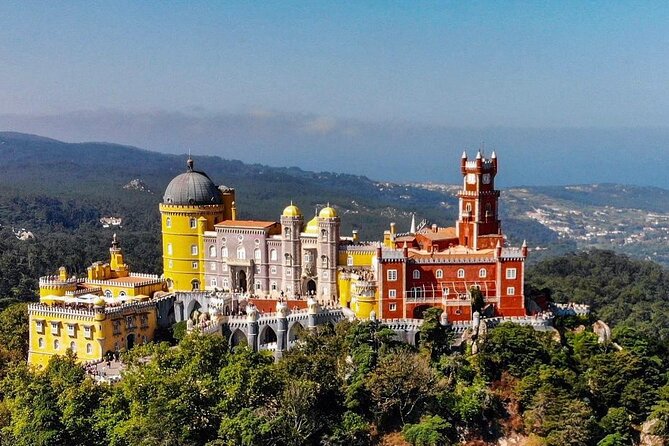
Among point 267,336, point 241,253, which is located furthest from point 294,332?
point 241,253

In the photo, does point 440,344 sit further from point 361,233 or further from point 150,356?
point 361,233

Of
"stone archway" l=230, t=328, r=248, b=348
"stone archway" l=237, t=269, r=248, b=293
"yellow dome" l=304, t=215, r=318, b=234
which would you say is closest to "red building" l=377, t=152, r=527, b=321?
"yellow dome" l=304, t=215, r=318, b=234

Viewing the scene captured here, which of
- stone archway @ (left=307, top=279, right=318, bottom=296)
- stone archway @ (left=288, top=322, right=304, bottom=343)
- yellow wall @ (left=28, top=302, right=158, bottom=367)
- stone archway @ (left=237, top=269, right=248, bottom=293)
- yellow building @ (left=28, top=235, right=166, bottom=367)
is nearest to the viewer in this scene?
yellow wall @ (left=28, top=302, right=158, bottom=367)

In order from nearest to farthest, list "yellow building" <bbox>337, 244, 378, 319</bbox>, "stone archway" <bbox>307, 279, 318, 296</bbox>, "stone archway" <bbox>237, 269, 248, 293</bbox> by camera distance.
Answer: "yellow building" <bbox>337, 244, 378, 319</bbox> → "stone archway" <bbox>307, 279, 318, 296</bbox> → "stone archway" <bbox>237, 269, 248, 293</bbox>

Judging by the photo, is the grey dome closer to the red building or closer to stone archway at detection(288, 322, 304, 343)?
stone archway at detection(288, 322, 304, 343)

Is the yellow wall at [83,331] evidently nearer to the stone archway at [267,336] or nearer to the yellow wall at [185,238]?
the yellow wall at [185,238]

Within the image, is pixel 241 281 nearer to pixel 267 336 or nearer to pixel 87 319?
pixel 267 336

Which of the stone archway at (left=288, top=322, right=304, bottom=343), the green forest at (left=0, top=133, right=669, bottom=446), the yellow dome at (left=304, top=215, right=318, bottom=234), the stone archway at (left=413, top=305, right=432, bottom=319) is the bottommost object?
the green forest at (left=0, top=133, right=669, bottom=446)
